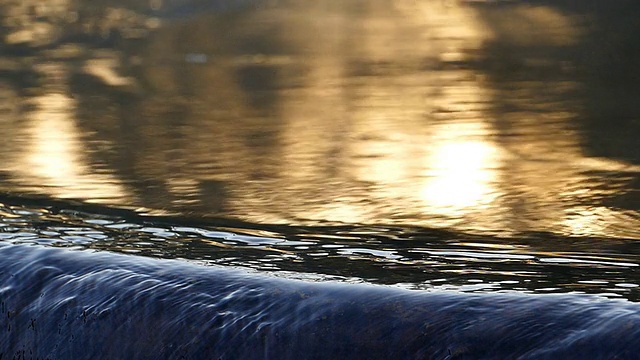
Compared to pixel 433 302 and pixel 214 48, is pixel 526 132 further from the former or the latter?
pixel 214 48

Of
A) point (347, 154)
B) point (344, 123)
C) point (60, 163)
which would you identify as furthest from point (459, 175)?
point (60, 163)

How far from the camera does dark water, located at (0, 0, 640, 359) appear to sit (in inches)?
108

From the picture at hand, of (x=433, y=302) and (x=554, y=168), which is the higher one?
(x=433, y=302)

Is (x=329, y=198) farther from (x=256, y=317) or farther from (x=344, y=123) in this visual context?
(x=344, y=123)

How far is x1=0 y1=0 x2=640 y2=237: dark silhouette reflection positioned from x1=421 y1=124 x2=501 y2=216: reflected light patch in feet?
0.05

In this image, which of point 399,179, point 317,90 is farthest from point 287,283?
point 317,90

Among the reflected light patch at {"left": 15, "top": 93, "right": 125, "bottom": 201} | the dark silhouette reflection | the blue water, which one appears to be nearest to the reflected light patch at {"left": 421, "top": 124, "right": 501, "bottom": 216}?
the dark silhouette reflection

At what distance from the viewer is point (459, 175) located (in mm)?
5109

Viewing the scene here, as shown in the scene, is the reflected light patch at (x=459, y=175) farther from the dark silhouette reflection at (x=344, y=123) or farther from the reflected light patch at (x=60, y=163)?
the reflected light patch at (x=60, y=163)

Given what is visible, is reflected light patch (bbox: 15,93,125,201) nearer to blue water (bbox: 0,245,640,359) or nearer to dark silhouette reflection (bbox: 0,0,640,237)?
dark silhouette reflection (bbox: 0,0,640,237)

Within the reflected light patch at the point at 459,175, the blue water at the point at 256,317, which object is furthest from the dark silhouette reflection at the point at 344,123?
the blue water at the point at 256,317

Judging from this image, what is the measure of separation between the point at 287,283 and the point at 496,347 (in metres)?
0.62

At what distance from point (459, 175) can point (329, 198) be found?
27.6 inches

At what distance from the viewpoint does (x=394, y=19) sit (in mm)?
14266
